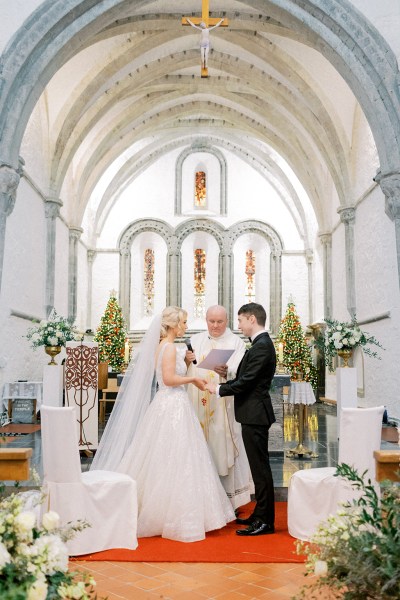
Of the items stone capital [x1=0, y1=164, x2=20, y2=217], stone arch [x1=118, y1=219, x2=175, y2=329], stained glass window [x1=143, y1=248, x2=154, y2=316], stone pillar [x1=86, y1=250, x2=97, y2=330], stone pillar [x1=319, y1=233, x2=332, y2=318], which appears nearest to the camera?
stone capital [x1=0, y1=164, x2=20, y2=217]

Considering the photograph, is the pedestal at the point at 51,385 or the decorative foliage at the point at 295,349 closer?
the pedestal at the point at 51,385

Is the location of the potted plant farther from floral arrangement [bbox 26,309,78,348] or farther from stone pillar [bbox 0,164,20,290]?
stone pillar [bbox 0,164,20,290]

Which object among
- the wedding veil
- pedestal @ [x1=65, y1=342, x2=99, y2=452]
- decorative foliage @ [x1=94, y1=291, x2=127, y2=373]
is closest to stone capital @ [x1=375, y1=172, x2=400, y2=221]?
pedestal @ [x1=65, y1=342, x2=99, y2=452]

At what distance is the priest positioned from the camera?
5.25 metres

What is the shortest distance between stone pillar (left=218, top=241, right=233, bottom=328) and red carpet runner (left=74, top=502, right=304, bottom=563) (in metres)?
14.4

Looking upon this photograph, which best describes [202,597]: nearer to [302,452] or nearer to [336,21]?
[302,452]

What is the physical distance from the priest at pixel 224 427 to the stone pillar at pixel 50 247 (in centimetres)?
820

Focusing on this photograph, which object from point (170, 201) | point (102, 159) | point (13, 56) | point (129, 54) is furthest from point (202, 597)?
point (170, 201)

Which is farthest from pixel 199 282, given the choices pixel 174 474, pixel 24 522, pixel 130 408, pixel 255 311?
pixel 24 522

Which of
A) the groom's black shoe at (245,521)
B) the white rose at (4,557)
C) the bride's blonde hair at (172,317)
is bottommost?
the groom's black shoe at (245,521)

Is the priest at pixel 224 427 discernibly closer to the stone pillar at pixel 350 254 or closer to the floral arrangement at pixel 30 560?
the floral arrangement at pixel 30 560

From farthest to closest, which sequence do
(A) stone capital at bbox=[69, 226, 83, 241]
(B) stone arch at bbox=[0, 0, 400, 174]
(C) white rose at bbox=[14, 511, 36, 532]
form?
(A) stone capital at bbox=[69, 226, 83, 241], (B) stone arch at bbox=[0, 0, 400, 174], (C) white rose at bbox=[14, 511, 36, 532]

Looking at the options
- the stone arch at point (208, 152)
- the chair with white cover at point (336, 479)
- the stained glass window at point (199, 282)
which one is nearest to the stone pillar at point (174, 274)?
the stained glass window at point (199, 282)

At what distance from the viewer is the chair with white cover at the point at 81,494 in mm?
4086
